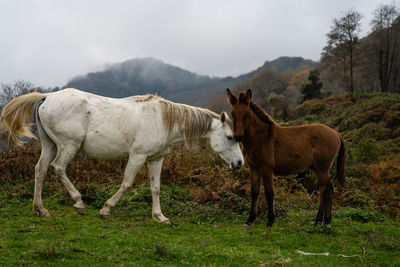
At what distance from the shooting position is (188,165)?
388 inches

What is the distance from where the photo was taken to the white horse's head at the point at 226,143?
6055 millimetres

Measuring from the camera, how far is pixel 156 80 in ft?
397

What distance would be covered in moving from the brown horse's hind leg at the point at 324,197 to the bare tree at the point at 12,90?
12.8 m

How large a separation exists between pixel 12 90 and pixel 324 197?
44.7ft

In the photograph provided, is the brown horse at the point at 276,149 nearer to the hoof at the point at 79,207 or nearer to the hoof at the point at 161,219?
the hoof at the point at 161,219

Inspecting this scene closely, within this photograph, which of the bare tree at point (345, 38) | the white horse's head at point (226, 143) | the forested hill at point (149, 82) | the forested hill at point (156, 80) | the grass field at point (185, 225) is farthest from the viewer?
the forested hill at point (156, 80)

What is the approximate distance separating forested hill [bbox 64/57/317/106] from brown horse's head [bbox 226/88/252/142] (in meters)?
55.8

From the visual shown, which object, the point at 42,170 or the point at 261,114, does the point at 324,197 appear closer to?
the point at 261,114

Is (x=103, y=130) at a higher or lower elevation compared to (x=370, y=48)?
lower

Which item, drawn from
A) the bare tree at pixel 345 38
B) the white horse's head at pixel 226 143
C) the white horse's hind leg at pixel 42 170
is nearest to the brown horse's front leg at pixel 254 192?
the white horse's head at pixel 226 143

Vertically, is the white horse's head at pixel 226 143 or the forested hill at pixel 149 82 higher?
the forested hill at pixel 149 82

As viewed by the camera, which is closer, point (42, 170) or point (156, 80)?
point (42, 170)

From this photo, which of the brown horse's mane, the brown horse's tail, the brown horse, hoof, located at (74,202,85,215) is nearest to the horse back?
the brown horse

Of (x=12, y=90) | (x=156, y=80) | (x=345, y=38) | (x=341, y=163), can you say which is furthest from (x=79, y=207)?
(x=156, y=80)
